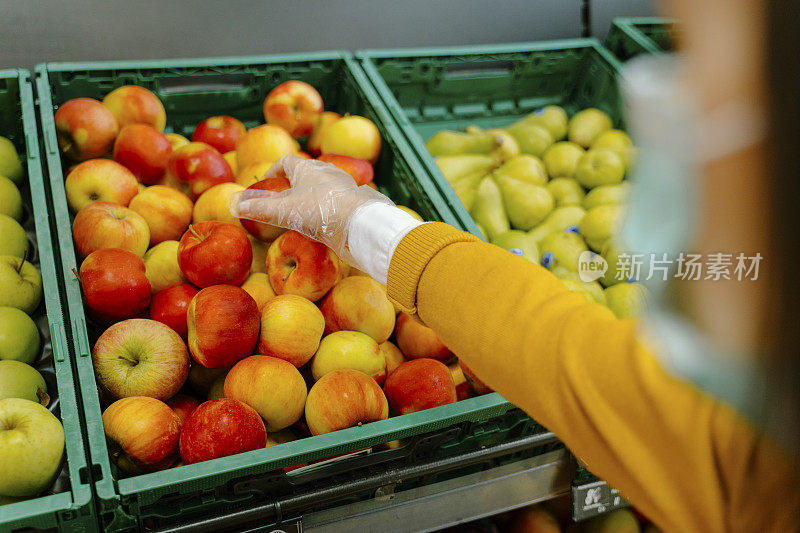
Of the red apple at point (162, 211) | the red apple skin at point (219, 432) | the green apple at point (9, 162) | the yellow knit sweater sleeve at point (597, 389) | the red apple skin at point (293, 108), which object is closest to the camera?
the yellow knit sweater sleeve at point (597, 389)

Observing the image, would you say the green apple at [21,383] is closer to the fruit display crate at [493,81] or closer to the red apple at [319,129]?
the red apple at [319,129]

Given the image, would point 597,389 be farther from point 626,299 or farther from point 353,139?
point 353,139

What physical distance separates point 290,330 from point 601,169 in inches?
50.3

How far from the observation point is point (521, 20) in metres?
2.50

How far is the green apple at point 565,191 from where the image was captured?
82.4 inches

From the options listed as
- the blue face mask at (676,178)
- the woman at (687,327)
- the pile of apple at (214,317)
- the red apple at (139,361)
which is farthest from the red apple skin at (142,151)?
the blue face mask at (676,178)

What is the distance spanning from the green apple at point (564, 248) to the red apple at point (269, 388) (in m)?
0.88

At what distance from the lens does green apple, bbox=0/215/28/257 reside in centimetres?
145

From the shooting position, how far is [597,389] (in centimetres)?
72

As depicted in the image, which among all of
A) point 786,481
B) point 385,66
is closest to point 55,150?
point 385,66

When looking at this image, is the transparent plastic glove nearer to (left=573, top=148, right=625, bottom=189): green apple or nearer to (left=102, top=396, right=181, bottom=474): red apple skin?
(left=102, top=396, right=181, bottom=474): red apple skin

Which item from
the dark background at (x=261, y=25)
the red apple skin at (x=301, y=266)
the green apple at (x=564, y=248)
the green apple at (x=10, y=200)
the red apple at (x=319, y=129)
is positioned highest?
the dark background at (x=261, y=25)

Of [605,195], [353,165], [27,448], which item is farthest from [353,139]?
[27,448]

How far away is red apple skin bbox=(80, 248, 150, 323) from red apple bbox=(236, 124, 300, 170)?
51cm
